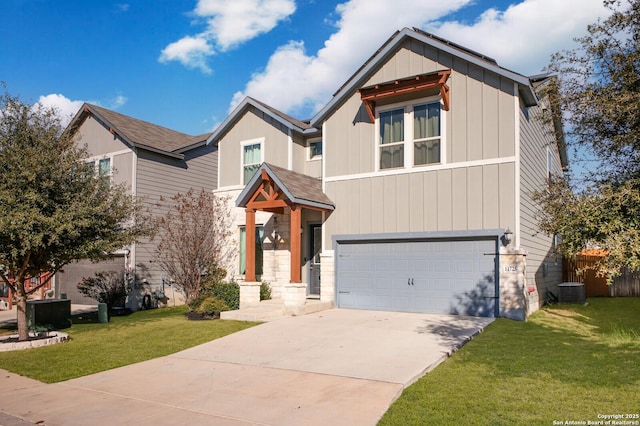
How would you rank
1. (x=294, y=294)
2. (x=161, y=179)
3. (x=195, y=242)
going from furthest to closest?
1. (x=161, y=179)
2. (x=195, y=242)
3. (x=294, y=294)

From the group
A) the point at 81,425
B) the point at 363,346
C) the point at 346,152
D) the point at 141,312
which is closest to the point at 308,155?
the point at 346,152

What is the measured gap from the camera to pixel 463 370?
7645mm

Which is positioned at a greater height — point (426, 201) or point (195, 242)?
point (426, 201)

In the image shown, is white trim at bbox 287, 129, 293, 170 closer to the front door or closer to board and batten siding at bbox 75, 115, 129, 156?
the front door

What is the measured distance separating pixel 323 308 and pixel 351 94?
666cm

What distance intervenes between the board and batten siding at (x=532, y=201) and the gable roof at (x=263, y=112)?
6.78 m

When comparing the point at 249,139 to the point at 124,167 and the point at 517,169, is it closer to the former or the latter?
the point at 124,167

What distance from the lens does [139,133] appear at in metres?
20.2

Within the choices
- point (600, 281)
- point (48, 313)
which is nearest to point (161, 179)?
point (48, 313)

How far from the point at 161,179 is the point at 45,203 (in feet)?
31.1

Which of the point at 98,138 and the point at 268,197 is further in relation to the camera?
the point at 98,138

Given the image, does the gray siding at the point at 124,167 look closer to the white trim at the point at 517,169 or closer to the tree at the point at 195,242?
the tree at the point at 195,242

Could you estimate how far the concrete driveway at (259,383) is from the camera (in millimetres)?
6125

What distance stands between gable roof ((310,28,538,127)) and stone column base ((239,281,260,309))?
5.57m
